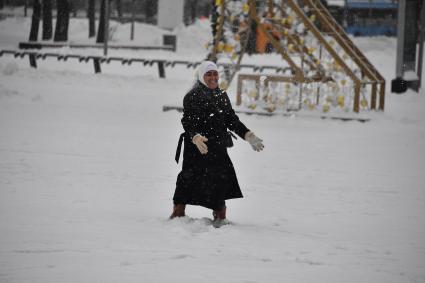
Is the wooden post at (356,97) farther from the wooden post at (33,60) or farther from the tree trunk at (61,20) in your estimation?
the tree trunk at (61,20)

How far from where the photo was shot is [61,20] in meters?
37.2

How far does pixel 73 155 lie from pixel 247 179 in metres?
2.69

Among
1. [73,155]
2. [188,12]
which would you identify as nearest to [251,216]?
[73,155]

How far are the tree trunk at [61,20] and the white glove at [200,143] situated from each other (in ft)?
Result: 103

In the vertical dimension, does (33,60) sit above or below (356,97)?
above

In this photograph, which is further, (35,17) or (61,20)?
Result: (61,20)

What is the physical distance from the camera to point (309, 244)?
19.7 feet

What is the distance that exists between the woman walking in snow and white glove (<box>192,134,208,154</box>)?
31cm

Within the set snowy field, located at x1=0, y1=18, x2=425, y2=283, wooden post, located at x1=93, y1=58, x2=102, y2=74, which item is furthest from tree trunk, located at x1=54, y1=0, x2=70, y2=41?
snowy field, located at x1=0, y1=18, x2=425, y2=283

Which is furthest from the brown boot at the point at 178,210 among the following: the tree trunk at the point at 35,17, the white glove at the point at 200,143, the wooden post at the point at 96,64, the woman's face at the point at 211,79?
the tree trunk at the point at 35,17

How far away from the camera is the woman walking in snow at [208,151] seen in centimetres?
621

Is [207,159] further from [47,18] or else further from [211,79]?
[47,18]

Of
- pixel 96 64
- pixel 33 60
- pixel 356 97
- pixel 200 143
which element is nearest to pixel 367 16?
pixel 96 64

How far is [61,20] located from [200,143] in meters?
32.9
